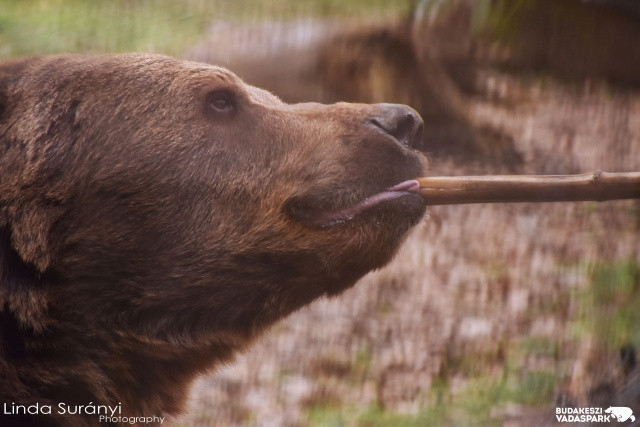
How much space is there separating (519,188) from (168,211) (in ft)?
3.92

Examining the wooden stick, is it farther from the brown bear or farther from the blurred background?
the blurred background

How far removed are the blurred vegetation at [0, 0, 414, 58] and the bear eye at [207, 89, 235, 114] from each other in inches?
12.7

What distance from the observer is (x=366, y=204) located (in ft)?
8.87

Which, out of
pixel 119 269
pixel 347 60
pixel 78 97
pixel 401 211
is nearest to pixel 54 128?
pixel 78 97

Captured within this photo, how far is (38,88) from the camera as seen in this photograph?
8.84 ft

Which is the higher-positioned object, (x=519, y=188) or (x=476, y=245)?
(x=519, y=188)

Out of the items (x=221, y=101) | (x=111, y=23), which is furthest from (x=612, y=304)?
(x=111, y=23)

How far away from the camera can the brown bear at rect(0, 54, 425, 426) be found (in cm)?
258

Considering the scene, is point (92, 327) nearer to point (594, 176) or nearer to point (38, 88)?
point (38, 88)

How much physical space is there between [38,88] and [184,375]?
1.12m

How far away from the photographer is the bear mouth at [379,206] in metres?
2.70

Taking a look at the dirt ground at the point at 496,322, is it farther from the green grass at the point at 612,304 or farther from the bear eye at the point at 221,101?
the bear eye at the point at 221,101

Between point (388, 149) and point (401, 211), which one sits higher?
point (388, 149)

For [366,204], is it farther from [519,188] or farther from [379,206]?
[519,188]
